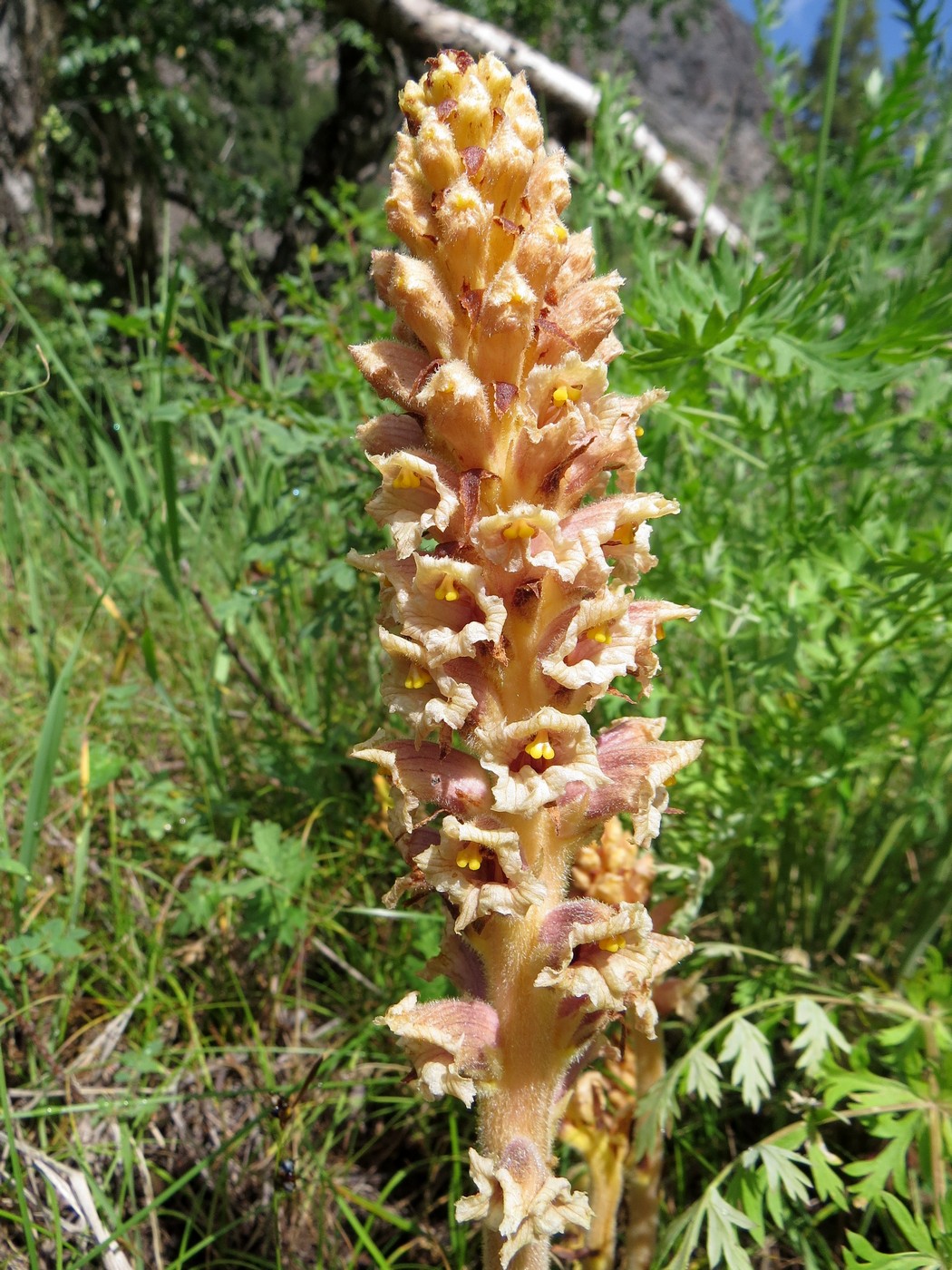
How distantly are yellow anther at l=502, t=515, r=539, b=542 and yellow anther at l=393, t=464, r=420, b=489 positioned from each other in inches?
7.0

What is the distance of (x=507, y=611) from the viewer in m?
1.55

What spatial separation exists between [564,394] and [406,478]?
304 mm

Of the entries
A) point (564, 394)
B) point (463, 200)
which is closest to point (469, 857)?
point (564, 394)

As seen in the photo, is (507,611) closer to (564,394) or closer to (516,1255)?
(564,394)

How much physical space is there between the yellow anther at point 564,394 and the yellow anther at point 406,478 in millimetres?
271

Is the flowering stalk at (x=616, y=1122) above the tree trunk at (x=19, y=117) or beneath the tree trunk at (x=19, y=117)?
beneath

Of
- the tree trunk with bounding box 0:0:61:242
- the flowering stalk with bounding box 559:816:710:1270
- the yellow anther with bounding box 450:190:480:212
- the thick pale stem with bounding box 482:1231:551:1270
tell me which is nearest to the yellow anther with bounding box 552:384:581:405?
the yellow anther with bounding box 450:190:480:212

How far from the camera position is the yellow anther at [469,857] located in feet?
4.78

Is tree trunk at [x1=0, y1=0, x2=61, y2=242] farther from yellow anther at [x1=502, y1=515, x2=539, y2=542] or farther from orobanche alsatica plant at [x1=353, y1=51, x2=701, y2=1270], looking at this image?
yellow anther at [x1=502, y1=515, x2=539, y2=542]

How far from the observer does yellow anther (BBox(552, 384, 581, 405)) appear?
1.49m

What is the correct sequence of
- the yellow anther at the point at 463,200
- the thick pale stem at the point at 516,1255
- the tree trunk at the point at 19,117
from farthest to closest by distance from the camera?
the tree trunk at the point at 19,117 < the thick pale stem at the point at 516,1255 < the yellow anther at the point at 463,200

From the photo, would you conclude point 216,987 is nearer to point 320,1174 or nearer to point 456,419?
point 320,1174

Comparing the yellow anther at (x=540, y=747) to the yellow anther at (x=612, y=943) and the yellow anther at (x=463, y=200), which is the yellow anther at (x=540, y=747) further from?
the yellow anther at (x=463, y=200)

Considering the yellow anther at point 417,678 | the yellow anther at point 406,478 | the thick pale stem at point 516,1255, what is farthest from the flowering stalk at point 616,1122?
the yellow anther at point 406,478
